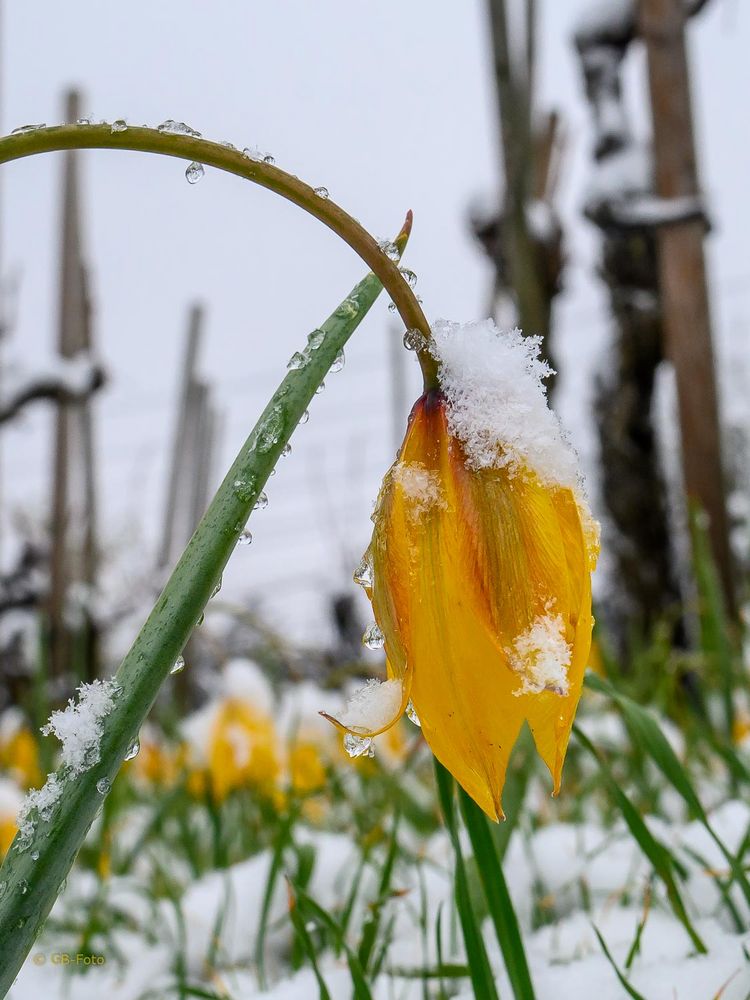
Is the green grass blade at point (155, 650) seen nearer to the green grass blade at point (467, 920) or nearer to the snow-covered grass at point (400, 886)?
the snow-covered grass at point (400, 886)

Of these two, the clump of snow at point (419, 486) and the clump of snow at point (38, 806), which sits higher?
the clump of snow at point (419, 486)

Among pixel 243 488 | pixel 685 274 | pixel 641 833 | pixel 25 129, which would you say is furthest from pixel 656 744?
pixel 685 274

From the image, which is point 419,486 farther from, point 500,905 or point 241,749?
point 241,749

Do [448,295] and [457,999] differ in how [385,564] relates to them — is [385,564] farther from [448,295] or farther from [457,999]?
[448,295]

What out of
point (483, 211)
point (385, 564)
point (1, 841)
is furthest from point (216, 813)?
point (483, 211)

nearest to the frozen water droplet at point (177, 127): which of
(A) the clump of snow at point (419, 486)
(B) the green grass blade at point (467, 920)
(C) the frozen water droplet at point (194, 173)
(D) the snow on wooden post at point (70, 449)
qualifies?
(C) the frozen water droplet at point (194, 173)
